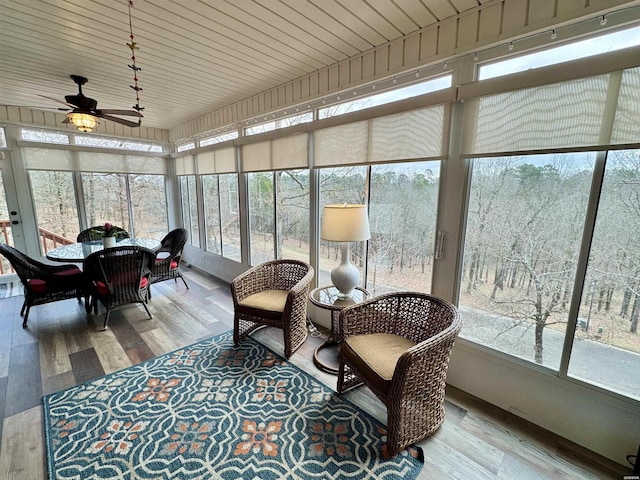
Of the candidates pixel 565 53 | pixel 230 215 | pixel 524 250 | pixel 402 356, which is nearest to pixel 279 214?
pixel 230 215

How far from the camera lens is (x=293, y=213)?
137 inches

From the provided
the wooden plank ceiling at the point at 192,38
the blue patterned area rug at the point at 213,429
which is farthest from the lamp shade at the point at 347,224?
the wooden plank ceiling at the point at 192,38

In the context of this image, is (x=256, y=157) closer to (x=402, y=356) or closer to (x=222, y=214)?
(x=222, y=214)

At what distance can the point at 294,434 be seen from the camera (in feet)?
5.80

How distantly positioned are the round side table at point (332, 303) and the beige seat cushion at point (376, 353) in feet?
1.13

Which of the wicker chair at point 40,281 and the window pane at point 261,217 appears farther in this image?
the window pane at point 261,217

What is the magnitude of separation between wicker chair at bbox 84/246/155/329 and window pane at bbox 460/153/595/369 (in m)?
3.31

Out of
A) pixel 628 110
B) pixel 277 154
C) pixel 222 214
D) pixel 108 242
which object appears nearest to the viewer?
pixel 628 110

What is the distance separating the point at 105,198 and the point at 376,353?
5580 mm

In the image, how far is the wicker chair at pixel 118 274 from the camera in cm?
292

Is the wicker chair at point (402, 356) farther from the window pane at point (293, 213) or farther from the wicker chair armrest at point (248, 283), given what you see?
the window pane at point (293, 213)

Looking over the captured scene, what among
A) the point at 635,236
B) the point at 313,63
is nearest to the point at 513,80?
the point at 635,236

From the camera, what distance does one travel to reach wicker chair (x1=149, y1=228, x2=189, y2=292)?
3807 mm

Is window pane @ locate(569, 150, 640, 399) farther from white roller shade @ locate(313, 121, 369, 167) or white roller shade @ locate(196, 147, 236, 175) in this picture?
white roller shade @ locate(196, 147, 236, 175)
